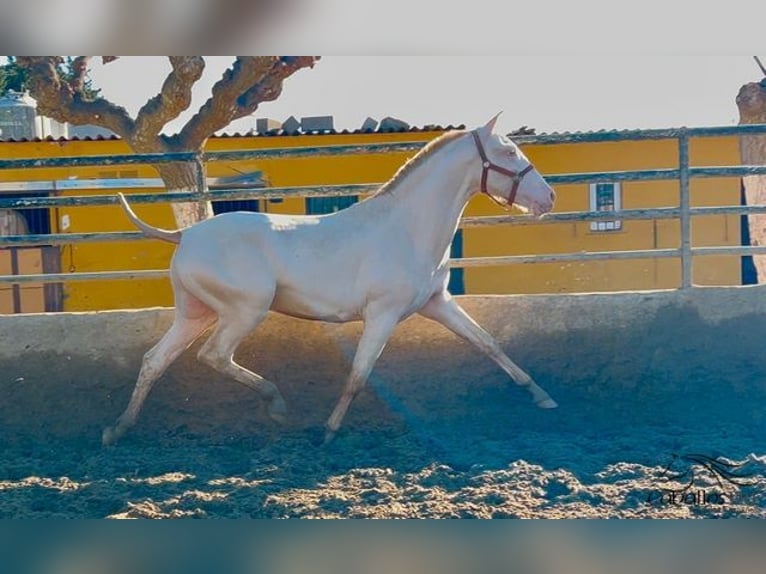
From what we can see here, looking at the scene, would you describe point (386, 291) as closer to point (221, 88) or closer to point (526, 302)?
point (526, 302)

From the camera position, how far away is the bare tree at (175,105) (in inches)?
435

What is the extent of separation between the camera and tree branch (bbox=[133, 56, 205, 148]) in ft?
35.4

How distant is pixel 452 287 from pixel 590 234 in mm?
2193

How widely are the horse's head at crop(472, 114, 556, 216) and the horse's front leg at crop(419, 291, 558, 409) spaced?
0.75 metres

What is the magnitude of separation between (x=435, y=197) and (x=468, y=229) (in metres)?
7.54

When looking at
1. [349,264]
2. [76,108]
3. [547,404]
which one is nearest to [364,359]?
[349,264]

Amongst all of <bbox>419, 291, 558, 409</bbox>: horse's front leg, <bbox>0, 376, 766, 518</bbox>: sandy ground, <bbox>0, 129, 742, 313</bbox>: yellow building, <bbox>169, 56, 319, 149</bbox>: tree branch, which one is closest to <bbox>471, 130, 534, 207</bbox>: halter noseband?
<bbox>419, 291, 558, 409</bbox>: horse's front leg

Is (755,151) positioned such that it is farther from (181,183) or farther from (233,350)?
(233,350)

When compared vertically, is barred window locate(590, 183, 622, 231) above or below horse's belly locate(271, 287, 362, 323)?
above

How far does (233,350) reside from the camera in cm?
589

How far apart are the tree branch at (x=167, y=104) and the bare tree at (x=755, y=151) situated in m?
5.82

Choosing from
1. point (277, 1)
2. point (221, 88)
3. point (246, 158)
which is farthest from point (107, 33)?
point (221, 88)

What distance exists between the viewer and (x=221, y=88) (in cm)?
1146

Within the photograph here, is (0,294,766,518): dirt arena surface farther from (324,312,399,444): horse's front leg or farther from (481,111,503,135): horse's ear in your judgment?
(481,111,503,135): horse's ear
